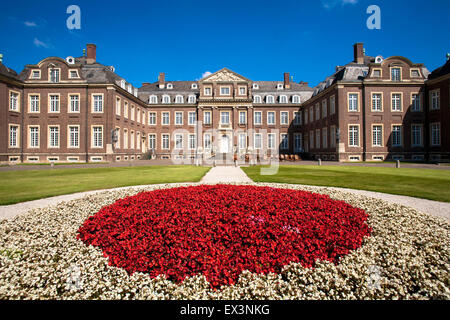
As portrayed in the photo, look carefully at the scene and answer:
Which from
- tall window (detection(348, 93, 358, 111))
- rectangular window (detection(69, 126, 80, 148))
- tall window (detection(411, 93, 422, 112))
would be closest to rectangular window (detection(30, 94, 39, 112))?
rectangular window (detection(69, 126, 80, 148))

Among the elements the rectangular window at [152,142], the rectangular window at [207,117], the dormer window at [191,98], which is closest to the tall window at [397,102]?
the rectangular window at [207,117]

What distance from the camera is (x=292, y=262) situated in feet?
9.54

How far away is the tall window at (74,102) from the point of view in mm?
28922

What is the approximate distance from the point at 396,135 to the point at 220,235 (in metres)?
33.2

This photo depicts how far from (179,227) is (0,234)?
3.60 m

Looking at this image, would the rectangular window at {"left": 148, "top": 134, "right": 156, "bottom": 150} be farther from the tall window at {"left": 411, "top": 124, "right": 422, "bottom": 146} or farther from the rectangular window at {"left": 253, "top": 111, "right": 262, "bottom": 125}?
the tall window at {"left": 411, "top": 124, "right": 422, "bottom": 146}

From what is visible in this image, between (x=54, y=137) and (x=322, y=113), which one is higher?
(x=322, y=113)

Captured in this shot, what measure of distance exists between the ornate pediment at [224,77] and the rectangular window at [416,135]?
24301mm

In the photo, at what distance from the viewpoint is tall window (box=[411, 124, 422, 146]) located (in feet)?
92.1

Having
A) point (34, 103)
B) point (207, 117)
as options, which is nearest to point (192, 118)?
point (207, 117)

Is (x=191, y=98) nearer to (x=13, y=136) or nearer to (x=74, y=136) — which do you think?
(x=74, y=136)

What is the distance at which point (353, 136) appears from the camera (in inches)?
1107
